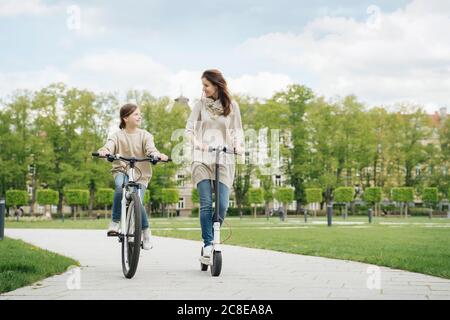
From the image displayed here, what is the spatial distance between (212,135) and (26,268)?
2.53 metres

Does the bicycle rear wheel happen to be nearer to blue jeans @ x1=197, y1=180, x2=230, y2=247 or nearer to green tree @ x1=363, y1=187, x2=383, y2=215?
blue jeans @ x1=197, y1=180, x2=230, y2=247

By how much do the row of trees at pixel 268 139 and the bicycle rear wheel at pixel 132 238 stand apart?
45.5 metres

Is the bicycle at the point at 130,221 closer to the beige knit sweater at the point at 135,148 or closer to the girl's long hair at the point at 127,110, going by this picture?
the beige knit sweater at the point at 135,148

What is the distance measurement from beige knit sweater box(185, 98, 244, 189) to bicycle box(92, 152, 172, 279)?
433mm

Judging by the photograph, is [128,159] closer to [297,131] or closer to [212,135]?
[212,135]

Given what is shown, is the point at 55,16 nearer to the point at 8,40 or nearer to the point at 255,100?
the point at 8,40

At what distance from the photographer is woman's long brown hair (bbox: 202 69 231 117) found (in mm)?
6680

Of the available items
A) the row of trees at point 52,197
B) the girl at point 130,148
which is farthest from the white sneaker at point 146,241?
the row of trees at point 52,197

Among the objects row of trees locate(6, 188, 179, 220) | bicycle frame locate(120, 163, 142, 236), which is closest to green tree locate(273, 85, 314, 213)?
row of trees locate(6, 188, 179, 220)

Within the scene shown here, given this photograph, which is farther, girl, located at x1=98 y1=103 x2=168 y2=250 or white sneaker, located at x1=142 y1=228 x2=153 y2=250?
girl, located at x1=98 y1=103 x2=168 y2=250

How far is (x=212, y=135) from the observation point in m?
6.73

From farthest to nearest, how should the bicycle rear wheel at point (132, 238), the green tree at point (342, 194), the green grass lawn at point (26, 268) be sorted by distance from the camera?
the green tree at point (342, 194), the bicycle rear wheel at point (132, 238), the green grass lawn at point (26, 268)

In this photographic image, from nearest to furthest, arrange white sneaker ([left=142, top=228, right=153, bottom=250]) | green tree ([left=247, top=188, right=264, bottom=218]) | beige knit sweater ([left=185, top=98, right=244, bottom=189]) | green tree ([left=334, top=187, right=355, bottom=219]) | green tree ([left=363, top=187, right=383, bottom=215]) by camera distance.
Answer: beige knit sweater ([left=185, top=98, right=244, bottom=189]) → white sneaker ([left=142, top=228, right=153, bottom=250]) → green tree ([left=334, top=187, right=355, bottom=219]) → green tree ([left=247, top=188, right=264, bottom=218]) → green tree ([left=363, top=187, right=383, bottom=215])

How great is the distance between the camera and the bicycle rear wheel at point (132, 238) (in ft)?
19.9
